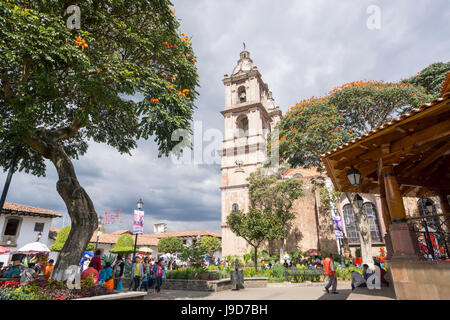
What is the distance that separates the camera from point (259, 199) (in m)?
27.5

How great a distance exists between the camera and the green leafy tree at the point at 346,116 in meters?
15.7

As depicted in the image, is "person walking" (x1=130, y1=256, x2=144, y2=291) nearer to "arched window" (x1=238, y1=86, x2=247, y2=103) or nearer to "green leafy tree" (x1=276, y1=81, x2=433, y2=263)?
"green leafy tree" (x1=276, y1=81, x2=433, y2=263)

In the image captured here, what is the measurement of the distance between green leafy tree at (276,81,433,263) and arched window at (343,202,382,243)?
881 cm

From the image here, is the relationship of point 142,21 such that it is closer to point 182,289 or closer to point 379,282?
point 379,282

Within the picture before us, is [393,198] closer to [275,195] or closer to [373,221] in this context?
[275,195]

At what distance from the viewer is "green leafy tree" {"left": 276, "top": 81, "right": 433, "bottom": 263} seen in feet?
51.6

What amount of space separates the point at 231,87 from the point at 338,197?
20.7 meters

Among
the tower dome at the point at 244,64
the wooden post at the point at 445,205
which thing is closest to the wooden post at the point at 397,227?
the wooden post at the point at 445,205

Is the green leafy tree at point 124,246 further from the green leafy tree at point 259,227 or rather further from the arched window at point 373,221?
the arched window at point 373,221

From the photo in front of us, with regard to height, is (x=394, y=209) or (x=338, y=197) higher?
(x=338, y=197)

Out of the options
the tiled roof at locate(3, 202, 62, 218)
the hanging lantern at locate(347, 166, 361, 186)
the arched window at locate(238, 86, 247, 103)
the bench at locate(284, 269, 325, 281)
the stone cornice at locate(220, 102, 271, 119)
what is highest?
the arched window at locate(238, 86, 247, 103)

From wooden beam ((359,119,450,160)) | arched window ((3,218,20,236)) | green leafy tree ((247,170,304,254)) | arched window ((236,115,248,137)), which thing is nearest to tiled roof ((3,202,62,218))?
arched window ((3,218,20,236))

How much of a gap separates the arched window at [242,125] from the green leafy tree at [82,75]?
23.5m
